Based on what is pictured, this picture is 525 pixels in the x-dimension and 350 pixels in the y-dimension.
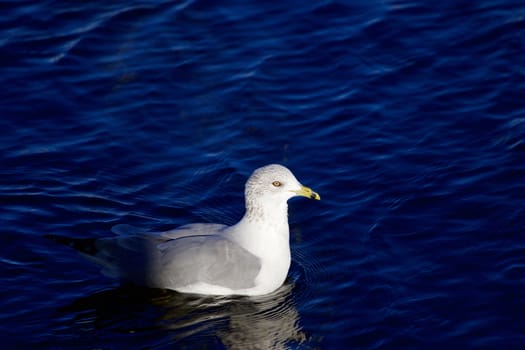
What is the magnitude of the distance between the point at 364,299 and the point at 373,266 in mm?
625

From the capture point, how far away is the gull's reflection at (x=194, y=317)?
951 cm

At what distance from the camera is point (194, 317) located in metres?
9.88

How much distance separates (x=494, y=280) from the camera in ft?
33.3

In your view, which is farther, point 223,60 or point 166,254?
point 223,60

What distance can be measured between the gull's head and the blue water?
2.95 feet

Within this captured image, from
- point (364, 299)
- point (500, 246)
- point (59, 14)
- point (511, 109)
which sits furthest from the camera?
point (59, 14)

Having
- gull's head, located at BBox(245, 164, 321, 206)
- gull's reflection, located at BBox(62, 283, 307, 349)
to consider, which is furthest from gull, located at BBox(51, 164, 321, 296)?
gull's reflection, located at BBox(62, 283, 307, 349)

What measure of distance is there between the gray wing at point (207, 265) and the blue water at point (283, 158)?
234mm

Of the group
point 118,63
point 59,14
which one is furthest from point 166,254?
point 59,14

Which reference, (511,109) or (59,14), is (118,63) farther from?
(511,109)

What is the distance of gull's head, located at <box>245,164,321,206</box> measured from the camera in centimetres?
1035

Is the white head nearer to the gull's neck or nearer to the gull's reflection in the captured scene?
the gull's neck

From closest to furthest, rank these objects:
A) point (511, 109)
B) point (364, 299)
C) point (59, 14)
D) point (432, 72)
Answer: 1. point (364, 299)
2. point (511, 109)
3. point (432, 72)
4. point (59, 14)

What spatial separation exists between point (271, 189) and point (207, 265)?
3.35 feet
